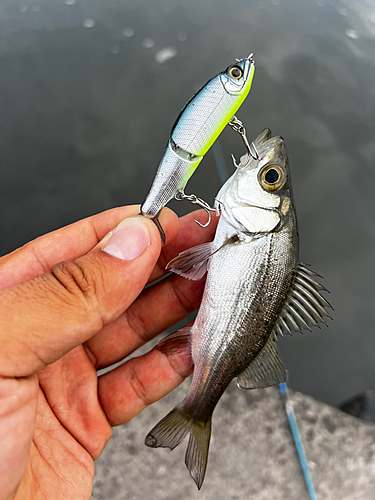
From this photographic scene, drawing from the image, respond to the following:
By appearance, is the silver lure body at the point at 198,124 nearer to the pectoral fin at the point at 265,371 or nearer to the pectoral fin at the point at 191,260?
the pectoral fin at the point at 191,260

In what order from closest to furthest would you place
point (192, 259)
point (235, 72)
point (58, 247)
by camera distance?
point (235, 72) < point (192, 259) < point (58, 247)

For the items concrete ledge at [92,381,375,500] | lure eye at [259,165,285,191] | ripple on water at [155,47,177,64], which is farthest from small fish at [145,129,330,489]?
ripple on water at [155,47,177,64]

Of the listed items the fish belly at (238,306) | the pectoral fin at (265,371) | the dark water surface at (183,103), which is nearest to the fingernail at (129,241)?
the fish belly at (238,306)

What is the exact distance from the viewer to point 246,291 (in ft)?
4.98

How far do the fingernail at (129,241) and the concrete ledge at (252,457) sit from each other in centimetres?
169

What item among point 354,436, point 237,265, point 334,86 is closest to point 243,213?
point 237,265

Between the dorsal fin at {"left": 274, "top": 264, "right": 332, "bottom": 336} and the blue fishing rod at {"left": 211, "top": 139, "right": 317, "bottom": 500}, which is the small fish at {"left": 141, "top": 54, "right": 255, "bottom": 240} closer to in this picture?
the dorsal fin at {"left": 274, "top": 264, "right": 332, "bottom": 336}

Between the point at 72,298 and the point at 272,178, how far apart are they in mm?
981

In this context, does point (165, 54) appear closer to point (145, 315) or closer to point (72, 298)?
point (145, 315)

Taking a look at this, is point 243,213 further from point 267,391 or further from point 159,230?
point 267,391

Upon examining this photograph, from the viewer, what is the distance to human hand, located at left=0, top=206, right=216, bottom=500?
3.80 ft

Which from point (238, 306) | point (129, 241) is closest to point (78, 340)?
point (129, 241)

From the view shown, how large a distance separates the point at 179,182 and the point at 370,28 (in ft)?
14.4

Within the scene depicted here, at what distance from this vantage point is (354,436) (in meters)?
2.51
